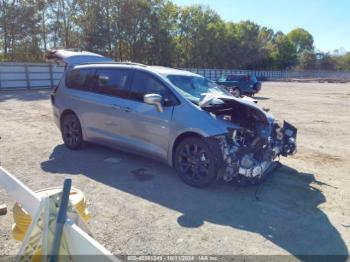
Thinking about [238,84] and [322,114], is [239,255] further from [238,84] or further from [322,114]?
[238,84]

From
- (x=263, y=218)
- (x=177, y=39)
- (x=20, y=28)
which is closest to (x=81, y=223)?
(x=263, y=218)

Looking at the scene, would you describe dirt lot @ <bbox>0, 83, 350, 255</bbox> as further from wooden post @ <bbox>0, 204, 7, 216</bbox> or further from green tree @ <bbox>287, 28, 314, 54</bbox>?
green tree @ <bbox>287, 28, 314, 54</bbox>

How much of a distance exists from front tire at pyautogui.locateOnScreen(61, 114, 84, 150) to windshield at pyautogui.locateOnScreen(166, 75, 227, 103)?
7.64 ft

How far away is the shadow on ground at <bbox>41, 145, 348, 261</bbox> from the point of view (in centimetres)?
364

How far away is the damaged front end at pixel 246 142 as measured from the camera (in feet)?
15.2

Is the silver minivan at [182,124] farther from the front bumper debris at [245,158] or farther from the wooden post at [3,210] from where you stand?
the wooden post at [3,210]

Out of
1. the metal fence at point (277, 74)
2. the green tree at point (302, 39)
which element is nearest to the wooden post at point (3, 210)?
the metal fence at point (277, 74)

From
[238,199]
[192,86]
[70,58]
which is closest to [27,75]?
[70,58]

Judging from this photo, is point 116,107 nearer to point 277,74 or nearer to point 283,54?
point 277,74

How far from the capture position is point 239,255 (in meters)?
3.26

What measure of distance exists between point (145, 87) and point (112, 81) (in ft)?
2.81

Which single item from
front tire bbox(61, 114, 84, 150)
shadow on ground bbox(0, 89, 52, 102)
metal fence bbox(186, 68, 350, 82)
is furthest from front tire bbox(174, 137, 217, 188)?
metal fence bbox(186, 68, 350, 82)

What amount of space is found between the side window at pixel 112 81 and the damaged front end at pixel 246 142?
5.53ft

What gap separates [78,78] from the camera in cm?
672
